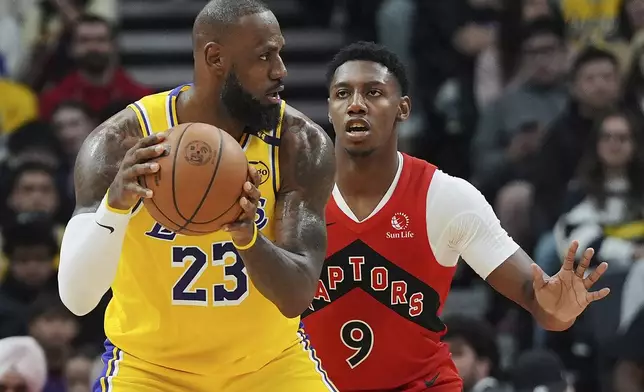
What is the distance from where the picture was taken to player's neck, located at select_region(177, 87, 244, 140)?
464cm

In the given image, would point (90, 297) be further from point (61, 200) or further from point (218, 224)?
point (61, 200)

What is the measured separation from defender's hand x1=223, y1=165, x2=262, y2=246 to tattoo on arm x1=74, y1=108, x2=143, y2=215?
0.57 m

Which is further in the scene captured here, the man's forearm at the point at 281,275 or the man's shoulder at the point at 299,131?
the man's shoulder at the point at 299,131

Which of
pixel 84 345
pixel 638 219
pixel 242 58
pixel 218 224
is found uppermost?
pixel 242 58

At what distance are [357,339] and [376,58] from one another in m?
1.25

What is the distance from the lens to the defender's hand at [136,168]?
4055mm

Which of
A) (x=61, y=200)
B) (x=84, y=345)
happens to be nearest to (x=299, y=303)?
(x=84, y=345)

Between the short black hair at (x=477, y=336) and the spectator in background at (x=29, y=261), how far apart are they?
2.69m

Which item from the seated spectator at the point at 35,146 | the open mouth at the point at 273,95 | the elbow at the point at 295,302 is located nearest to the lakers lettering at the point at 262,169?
the open mouth at the point at 273,95

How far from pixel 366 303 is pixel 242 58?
4.47ft

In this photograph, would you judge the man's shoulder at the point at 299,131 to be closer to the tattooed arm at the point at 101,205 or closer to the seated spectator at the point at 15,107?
the tattooed arm at the point at 101,205

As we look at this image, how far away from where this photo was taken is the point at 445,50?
411 inches

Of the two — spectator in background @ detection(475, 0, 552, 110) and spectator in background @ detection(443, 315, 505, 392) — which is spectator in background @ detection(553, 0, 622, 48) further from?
spectator in background @ detection(443, 315, 505, 392)

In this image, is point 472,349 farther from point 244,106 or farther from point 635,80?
point 635,80
